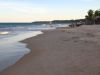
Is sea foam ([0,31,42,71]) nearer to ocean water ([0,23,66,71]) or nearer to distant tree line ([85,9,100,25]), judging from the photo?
ocean water ([0,23,66,71])

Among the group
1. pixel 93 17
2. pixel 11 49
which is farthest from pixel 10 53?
pixel 93 17

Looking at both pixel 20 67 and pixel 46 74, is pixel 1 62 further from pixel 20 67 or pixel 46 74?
pixel 46 74

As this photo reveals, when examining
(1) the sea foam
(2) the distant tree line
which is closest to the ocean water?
(1) the sea foam

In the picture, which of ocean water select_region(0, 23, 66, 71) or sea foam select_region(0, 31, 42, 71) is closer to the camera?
sea foam select_region(0, 31, 42, 71)

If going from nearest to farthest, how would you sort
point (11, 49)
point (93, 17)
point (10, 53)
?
point (10, 53) → point (11, 49) → point (93, 17)

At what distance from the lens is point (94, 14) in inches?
3634

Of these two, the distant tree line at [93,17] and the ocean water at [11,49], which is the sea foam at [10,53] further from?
the distant tree line at [93,17]

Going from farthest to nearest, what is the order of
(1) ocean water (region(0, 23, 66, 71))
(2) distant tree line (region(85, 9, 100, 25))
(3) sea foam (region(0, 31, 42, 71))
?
(2) distant tree line (region(85, 9, 100, 25)), (1) ocean water (region(0, 23, 66, 71)), (3) sea foam (region(0, 31, 42, 71))

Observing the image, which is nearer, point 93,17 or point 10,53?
A: point 10,53

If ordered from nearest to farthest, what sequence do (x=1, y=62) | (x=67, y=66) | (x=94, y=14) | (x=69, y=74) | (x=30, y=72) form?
1. (x=69, y=74)
2. (x=30, y=72)
3. (x=67, y=66)
4. (x=1, y=62)
5. (x=94, y=14)

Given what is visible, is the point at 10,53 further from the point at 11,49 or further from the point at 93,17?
the point at 93,17

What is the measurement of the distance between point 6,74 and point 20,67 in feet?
3.42

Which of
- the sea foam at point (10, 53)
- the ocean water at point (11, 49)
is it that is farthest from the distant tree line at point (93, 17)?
the sea foam at point (10, 53)

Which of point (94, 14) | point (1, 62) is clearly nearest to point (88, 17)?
point (94, 14)
